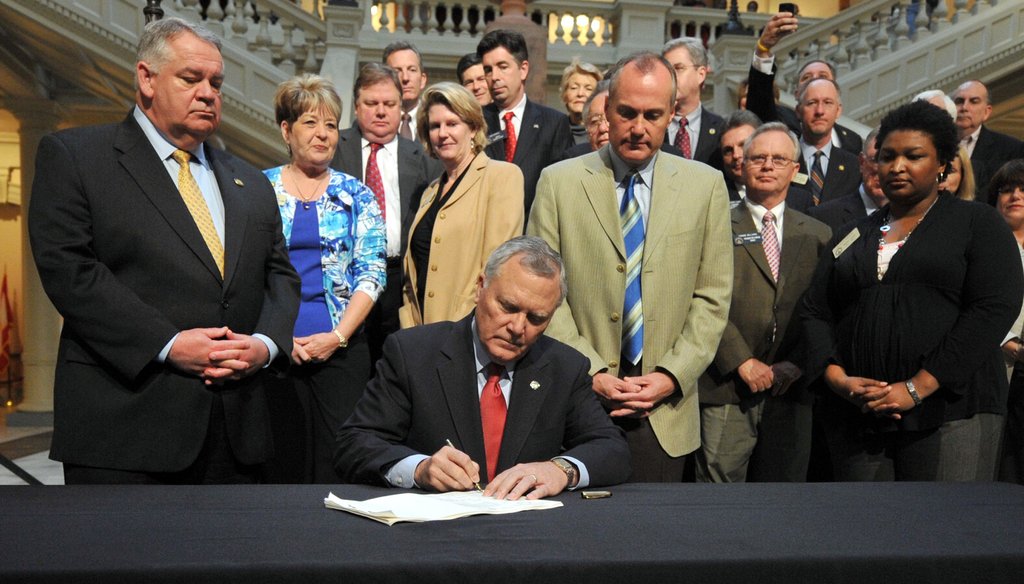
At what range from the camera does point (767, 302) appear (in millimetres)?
3768

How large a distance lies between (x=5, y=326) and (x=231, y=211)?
1157 cm

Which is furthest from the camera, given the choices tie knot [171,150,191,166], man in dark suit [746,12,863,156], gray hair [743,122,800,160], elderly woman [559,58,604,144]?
elderly woman [559,58,604,144]

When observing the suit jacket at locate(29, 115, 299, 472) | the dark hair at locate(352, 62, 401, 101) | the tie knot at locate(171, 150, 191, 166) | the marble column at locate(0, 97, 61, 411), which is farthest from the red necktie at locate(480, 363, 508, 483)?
the marble column at locate(0, 97, 61, 411)

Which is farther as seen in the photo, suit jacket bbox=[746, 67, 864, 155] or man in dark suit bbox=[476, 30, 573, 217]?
suit jacket bbox=[746, 67, 864, 155]

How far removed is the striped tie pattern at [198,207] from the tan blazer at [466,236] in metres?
1.01

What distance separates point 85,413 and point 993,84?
9.77 m

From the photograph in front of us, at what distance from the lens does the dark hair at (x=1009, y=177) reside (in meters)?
4.16

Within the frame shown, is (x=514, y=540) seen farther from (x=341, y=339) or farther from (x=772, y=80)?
(x=772, y=80)

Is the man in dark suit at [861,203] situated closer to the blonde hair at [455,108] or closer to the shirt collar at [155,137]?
the blonde hair at [455,108]

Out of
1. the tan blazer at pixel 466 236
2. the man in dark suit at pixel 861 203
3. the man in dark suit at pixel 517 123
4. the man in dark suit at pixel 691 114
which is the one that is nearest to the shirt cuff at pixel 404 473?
the tan blazer at pixel 466 236

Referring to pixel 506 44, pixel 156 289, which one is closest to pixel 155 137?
pixel 156 289

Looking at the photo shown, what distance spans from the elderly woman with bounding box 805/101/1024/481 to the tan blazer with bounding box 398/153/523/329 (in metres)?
1.20

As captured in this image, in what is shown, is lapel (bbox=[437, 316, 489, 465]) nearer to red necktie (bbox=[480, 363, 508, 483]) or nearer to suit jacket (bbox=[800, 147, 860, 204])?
red necktie (bbox=[480, 363, 508, 483])

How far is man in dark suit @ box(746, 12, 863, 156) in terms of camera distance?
14.5 feet
